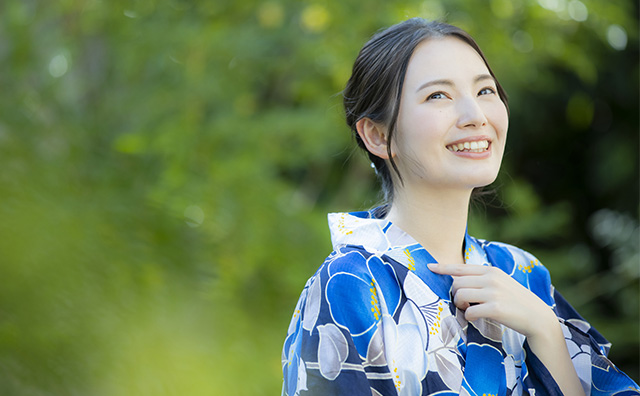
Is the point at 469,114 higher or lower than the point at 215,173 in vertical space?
lower

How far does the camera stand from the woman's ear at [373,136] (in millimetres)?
902

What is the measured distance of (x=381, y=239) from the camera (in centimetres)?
85

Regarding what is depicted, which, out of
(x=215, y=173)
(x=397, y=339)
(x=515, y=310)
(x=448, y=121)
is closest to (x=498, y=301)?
(x=515, y=310)

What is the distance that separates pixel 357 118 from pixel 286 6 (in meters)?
1.60

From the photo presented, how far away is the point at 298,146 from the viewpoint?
2.77 metres

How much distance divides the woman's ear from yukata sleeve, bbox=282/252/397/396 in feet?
0.63

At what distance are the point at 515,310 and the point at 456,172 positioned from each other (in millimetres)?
182

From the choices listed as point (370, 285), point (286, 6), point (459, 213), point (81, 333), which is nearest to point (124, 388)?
point (81, 333)

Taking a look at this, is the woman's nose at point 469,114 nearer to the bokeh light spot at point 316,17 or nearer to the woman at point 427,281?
the woman at point 427,281

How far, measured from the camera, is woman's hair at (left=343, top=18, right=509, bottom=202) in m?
0.86

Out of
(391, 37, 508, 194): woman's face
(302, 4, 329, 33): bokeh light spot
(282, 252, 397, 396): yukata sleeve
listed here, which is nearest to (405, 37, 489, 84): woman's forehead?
(391, 37, 508, 194): woman's face

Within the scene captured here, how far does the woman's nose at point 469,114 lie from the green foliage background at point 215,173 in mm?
Result: 361

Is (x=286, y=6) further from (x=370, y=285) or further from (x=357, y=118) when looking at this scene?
(x=370, y=285)

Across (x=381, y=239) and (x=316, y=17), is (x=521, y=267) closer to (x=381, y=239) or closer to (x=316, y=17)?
(x=381, y=239)
